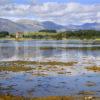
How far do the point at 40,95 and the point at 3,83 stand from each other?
6.38 metres

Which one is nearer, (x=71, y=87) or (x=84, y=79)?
(x=71, y=87)

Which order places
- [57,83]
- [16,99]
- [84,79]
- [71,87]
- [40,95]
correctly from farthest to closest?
[84,79], [57,83], [71,87], [40,95], [16,99]

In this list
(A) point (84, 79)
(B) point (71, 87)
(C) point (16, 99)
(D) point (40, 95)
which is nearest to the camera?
(C) point (16, 99)

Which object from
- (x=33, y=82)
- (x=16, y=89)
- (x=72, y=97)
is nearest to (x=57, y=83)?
(x=33, y=82)

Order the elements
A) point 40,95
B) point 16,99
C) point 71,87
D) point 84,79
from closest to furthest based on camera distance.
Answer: point 16,99 < point 40,95 < point 71,87 < point 84,79

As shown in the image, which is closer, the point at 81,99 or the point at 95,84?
the point at 81,99

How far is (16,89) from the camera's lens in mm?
22719

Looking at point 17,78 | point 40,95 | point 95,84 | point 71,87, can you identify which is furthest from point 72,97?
point 17,78

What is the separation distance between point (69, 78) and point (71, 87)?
15.8ft

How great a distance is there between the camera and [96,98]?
1848 cm

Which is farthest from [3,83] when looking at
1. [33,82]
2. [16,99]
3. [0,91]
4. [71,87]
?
[16,99]

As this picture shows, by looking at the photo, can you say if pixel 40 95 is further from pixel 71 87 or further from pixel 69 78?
pixel 69 78

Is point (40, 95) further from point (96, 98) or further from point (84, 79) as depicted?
point (84, 79)

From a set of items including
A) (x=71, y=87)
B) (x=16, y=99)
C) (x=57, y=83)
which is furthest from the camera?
(x=57, y=83)
